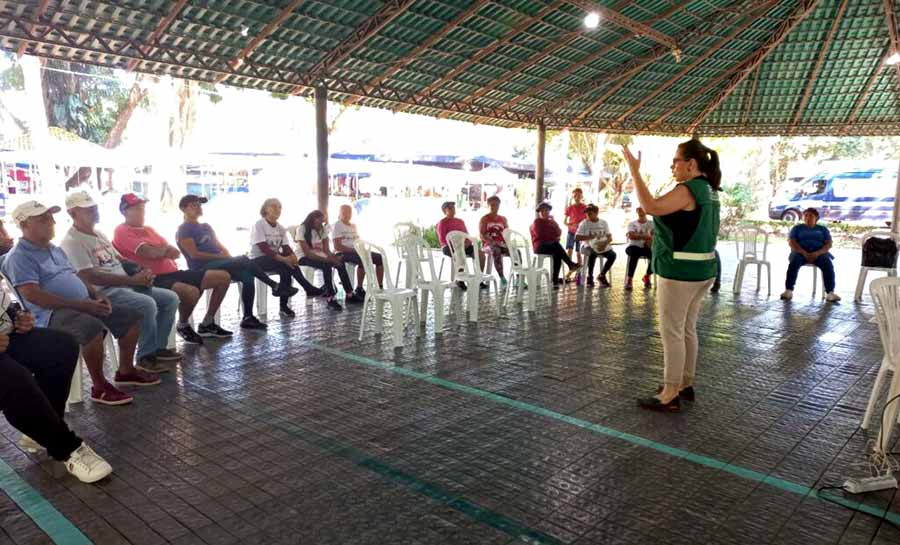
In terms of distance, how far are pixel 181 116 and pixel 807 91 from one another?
607 inches

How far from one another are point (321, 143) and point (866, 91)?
10.4 metres

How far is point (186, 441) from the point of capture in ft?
9.91

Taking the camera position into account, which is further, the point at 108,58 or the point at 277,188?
the point at 277,188

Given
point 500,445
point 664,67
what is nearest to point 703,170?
point 500,445

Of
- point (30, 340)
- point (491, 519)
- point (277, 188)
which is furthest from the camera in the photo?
point (277, 188)

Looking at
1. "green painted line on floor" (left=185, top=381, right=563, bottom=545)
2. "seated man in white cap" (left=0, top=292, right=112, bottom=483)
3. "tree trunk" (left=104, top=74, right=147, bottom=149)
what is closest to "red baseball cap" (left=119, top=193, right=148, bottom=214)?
"seated man in white cap" (left=0, top=292, right=112, bottom=483)

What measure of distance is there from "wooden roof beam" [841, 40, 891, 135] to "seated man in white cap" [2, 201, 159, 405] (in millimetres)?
12388

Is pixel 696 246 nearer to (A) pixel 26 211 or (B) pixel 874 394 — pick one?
(B) pixel 874 394

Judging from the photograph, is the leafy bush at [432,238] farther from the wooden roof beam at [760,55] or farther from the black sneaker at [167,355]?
the black sneaker at [167,355]

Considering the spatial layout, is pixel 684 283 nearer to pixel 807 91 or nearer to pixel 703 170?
pixel 703 170

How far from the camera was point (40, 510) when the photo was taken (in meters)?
2.37

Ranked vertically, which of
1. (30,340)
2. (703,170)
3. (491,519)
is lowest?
(491,519)

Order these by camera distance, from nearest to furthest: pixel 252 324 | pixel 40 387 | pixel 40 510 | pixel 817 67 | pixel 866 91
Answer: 1. pixel 40 510
2. pixel 40 387
3. pixel 252 324
4. pixel 817 67
5. pixel 866 91

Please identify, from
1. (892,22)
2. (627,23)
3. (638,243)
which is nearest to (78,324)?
(638,243)
